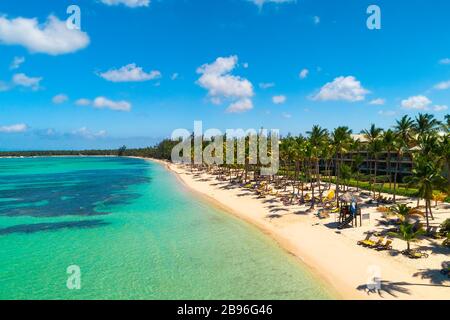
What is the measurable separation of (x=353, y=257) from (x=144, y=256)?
16.4 m

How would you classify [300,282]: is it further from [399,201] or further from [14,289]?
[399,201]

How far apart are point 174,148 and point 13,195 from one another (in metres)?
94.5

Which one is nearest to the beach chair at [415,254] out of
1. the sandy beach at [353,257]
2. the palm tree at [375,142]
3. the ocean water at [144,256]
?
the sandy beach at [353,257]

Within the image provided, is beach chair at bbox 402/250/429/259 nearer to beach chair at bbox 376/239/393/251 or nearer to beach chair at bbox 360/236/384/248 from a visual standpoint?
beach chair at bbox 376/239/393/251

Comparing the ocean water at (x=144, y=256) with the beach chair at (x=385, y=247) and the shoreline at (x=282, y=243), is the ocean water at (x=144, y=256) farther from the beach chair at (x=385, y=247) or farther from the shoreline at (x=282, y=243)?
the beach chair at (x=385, y=247)

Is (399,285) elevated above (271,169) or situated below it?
below

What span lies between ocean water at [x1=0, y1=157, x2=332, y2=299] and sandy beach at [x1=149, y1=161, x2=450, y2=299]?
1.44 metres

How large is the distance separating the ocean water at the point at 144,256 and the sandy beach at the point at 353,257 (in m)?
1.44

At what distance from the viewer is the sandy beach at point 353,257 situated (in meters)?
18.7

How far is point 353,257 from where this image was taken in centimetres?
2361

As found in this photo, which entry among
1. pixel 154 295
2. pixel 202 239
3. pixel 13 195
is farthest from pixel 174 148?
pixel 154 295

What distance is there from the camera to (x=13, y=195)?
6278cm

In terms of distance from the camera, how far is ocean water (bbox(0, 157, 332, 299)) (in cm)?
2034

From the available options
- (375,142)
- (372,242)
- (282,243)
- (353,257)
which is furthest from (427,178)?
(375,142)
